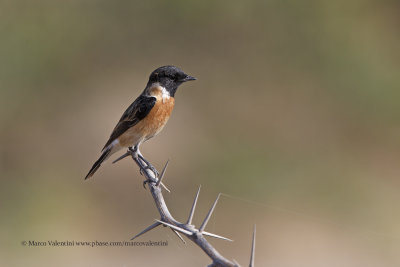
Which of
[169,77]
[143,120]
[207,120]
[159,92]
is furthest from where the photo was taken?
[207,120]

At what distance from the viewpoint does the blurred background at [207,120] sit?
9273 millimetres

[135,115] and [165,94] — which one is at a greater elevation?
[165,94]

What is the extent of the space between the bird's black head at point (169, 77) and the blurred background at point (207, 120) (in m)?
4.37

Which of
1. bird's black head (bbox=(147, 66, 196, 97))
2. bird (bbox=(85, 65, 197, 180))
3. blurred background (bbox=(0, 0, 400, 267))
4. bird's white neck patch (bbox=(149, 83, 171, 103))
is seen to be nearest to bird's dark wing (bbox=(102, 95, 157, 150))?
bird (bbox=(85, 65, 197, 180))

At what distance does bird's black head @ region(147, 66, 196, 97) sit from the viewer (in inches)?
191

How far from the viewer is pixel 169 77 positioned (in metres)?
4.90

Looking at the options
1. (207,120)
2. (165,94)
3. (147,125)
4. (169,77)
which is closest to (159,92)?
(165,94)

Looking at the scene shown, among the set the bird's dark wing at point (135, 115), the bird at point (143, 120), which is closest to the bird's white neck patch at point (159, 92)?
the bird at point (143, 120)

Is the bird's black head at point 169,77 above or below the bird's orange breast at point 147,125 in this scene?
above

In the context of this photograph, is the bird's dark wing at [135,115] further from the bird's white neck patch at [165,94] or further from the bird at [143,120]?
the bird's white neck patch at [165,94]

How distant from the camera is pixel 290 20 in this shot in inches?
499

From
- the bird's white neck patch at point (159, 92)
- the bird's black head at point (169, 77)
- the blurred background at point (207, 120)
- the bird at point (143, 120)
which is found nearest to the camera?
the bird's black head at point (169, 77)

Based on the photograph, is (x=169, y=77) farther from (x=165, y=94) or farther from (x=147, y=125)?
(x=147, y=125)

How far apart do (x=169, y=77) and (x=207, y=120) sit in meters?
6.30
